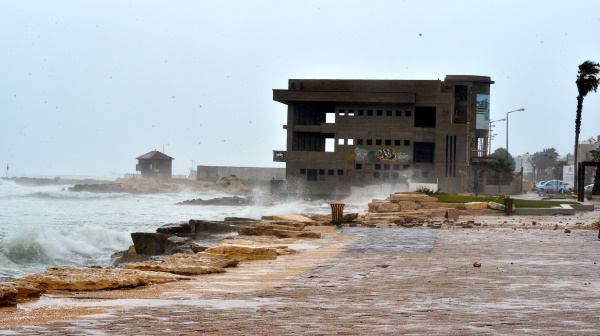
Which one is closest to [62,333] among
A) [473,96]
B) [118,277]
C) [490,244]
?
[118,277]

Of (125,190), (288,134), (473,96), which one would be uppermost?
(473,96)

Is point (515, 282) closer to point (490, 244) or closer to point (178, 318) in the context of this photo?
point (178, 318)

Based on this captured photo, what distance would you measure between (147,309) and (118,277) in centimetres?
267

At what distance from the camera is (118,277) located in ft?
35.4

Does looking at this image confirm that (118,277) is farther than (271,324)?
Yes

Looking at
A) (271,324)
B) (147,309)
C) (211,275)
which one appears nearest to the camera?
(271,324)

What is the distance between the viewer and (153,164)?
144 m

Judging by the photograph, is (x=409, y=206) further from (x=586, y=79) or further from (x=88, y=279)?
(x=586, y=79)

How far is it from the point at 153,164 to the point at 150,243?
403 ft

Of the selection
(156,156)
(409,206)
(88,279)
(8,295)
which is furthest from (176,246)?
(156,156)

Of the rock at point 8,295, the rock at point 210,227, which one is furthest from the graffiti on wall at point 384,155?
the rock at point 8,295

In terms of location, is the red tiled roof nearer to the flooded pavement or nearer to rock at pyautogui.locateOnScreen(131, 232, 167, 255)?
the flooded pavement

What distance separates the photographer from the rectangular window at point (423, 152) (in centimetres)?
8856

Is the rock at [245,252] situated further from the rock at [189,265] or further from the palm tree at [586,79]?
the palm tree at [586,79]
